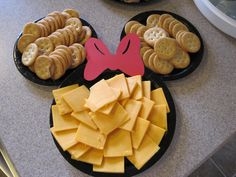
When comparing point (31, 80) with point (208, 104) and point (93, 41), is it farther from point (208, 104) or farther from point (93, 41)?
point (208, 104)

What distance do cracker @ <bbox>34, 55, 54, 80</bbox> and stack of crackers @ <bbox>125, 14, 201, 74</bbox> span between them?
0.25m

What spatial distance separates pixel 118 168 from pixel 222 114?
31 centimetres

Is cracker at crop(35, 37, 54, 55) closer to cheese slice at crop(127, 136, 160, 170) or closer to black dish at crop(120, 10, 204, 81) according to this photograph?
black dish at crop(120, 10, 204, 81)

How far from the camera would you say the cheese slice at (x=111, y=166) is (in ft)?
2.00

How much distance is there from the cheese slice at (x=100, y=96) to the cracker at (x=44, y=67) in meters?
0.14

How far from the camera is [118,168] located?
612 millimetres

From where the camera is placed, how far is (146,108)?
0.65 m

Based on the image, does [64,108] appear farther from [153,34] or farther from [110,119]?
[153,34]

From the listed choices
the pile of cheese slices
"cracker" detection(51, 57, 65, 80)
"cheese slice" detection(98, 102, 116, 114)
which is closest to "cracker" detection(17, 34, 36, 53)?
"cracker" detection(51, 57, 65, 80)

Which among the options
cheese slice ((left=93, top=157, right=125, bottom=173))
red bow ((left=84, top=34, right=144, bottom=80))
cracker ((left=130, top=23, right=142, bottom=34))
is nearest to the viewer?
cheese slice ((left=93, top=157, right=125, bottom=173))

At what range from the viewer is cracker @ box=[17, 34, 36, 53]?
766 millimetres

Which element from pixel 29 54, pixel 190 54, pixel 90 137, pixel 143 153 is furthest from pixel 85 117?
pixel 190 54

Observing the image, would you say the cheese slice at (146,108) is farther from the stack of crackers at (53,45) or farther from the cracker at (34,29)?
the cracker at (34,29)

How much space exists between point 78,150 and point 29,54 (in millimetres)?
306
